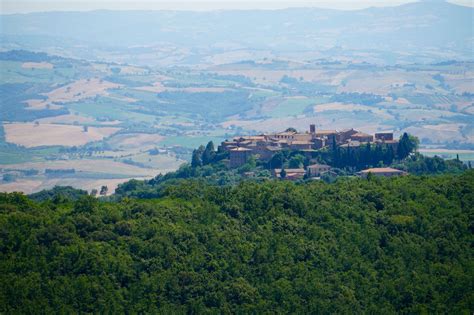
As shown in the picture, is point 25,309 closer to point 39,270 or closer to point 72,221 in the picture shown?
point 39,270

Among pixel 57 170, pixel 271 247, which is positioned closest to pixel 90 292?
pixel 271 247

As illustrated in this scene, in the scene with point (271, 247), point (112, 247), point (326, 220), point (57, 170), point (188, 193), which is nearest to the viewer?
point (112, 247)

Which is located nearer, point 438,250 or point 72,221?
point 72,221

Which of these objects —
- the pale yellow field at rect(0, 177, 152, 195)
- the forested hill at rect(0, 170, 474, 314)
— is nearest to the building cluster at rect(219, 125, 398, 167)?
the forested hill at rect(0, 170, 474, 314)

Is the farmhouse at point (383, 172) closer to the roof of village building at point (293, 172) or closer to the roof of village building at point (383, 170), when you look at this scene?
the roof of village building at point (383, 170)

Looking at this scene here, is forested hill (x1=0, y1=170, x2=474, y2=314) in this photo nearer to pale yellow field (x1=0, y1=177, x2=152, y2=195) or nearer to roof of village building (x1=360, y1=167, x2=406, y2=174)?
roof of village building (x1=360, y1=167, x2=406, y2=174)

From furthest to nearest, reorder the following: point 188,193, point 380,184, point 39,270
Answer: point 380,184 < point 188,193 < point 39,270
